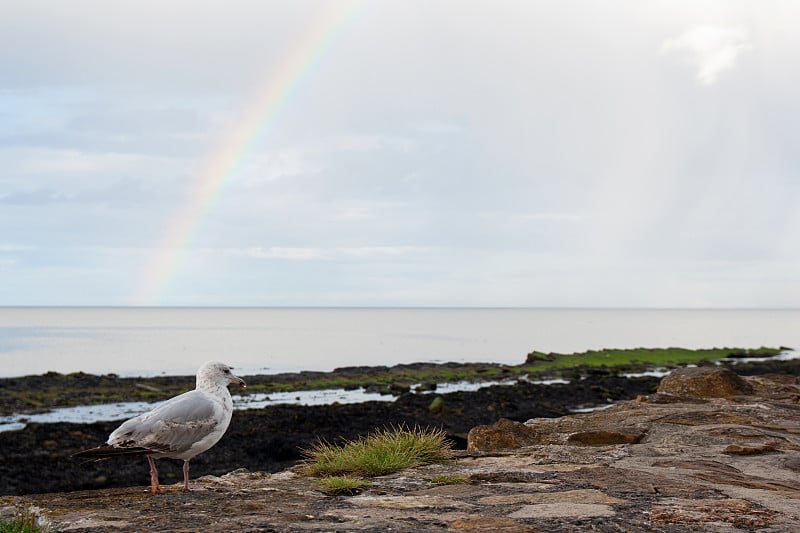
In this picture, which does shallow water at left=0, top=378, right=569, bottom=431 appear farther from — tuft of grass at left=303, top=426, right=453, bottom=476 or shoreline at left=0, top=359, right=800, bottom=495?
tuft of grass at left=303, top=426, right=453, bottom=476

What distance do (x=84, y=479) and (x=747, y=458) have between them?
684 inches

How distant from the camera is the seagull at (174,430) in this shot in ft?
22.1

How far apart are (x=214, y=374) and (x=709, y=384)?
11.0 metres

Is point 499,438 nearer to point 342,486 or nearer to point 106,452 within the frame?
point 342,486

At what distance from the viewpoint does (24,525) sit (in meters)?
4.93

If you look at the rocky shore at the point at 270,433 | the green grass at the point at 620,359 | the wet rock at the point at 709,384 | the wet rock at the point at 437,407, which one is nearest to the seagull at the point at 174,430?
the rocky shore at the point at 270,433

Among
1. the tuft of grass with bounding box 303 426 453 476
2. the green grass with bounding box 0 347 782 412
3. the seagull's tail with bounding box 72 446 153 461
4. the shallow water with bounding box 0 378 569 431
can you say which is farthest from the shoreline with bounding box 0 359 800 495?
the seagull's tail with bounding box 72 446 153 461

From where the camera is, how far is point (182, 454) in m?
7.14

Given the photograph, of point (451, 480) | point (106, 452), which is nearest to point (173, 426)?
point (106, 452)

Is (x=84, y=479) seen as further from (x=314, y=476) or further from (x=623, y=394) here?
(x=623, y=394)

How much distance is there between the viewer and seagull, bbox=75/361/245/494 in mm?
6738

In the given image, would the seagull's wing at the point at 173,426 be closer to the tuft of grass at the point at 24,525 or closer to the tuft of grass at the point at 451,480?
the tuft of grass at the point at 24,525

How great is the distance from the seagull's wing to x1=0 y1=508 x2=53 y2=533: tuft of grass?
146 centimetres

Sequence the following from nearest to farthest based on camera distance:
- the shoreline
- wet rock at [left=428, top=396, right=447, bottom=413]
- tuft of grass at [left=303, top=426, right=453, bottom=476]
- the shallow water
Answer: tuft of grass at [left=303, top=426, right=453, bottom=476] → the shoreline → wet rock at [left=428, top=396, right=447, bottom=413] → the shallow water
